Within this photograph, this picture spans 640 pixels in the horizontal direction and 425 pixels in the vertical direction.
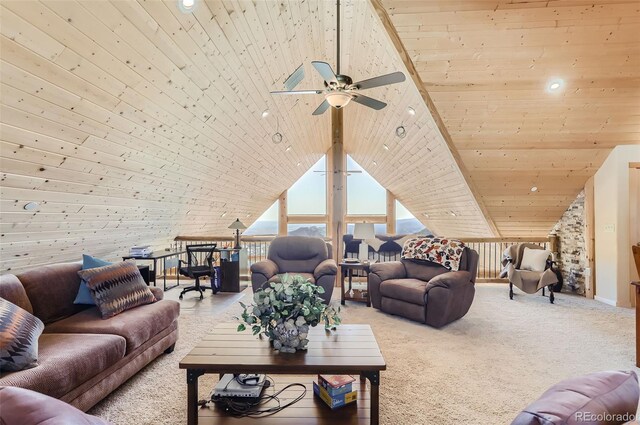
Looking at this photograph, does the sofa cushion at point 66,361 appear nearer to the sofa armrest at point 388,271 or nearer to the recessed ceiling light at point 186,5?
the recessed ceiling light at point 186,5

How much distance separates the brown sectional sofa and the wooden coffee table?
0.62 m

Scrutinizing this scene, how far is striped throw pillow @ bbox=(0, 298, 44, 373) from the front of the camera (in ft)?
5.99

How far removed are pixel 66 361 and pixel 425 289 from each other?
128 inches

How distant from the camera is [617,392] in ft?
2.94

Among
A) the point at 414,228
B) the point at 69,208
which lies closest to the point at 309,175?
the point at 414,228

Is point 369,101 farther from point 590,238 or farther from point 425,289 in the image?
point 590,238

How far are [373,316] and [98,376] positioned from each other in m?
2.95

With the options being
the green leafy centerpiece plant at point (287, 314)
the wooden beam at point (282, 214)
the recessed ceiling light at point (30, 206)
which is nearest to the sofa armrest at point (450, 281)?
the green leafy centerpiece plant at point (287, 314)

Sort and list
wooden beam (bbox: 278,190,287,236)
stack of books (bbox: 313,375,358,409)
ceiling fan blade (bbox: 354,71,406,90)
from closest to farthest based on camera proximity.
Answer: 1. stack of books (bbox: 313,375,358,409)
2. ceiling fan blade (bbox: 354,71,406,90)
3. wooden beam (bbox: 278,190,287,236)

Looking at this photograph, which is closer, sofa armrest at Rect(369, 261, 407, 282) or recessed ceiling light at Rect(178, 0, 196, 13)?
recessed ceiling light at Rect(178, 0, 196, 13)

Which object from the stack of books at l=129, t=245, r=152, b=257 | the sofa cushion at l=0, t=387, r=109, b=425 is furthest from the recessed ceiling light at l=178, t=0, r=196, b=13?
the stack of books at l=129, t=245, r=152, b=257

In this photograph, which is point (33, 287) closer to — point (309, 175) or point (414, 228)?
point (309, 175)

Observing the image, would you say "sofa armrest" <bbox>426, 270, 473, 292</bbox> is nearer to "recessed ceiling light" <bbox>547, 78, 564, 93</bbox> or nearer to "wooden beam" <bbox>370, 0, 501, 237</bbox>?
"wooden beam" <bbox>370, 0, 501, 237</bbox>

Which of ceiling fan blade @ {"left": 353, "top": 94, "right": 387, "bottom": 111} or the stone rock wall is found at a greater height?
ceiling fan blade @ {"left": 353, "top": 94, "right": 387, "bottom": 111}
